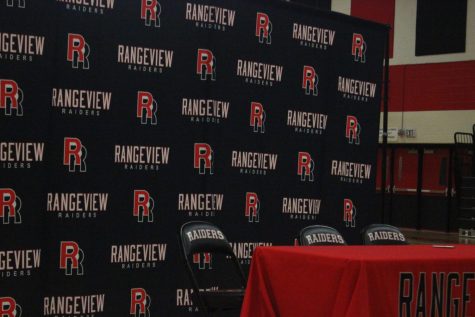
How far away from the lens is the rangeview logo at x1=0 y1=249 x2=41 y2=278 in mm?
4672

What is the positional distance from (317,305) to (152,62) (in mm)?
2559

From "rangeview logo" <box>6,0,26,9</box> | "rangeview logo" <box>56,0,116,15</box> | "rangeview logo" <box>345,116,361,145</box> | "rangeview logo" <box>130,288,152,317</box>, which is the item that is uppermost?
"rangeview logo" <box>56,0,116,15</box>

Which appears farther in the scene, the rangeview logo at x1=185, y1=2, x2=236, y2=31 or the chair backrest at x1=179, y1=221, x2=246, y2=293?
the rangeview logo at x1=185, y1=2, x2=236, y2=31

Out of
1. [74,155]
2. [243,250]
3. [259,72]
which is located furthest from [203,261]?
[259,72]

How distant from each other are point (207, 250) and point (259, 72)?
1.85m

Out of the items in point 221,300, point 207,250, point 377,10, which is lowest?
point 221,300

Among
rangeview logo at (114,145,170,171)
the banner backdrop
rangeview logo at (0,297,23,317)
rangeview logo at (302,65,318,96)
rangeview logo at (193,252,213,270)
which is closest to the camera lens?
rangeview logo at (0,297,23,317)

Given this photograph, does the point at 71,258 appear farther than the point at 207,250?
Yes

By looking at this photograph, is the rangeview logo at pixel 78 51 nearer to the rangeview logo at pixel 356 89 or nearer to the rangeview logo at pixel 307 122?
the rangeview logo at pixel 307 122

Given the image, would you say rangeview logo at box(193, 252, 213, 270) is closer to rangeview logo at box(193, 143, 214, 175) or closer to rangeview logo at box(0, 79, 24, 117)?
rangeview logo at box(193, 143, 214, 175)

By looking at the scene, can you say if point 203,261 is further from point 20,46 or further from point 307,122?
point 20,46

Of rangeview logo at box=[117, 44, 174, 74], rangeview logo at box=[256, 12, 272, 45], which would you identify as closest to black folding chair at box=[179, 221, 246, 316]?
rangeview logo at box=[117, 44, 174, 74]

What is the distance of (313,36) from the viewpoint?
21.0 ft

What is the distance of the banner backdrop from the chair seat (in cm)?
85
